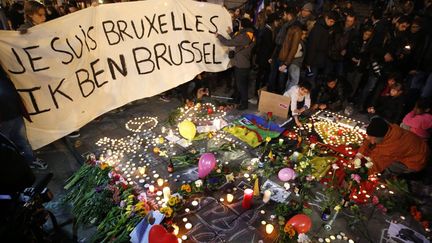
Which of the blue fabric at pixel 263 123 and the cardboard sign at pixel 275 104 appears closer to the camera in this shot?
the blue fabric at pixel 263 123

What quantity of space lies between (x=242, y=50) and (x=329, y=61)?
86.0 inches

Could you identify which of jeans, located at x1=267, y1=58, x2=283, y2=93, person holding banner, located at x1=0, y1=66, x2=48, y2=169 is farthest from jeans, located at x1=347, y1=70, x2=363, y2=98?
person holding banner, located at x1=0, y1=66, x2=48, y2=169

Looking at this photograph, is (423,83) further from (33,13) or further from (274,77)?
(33,13)

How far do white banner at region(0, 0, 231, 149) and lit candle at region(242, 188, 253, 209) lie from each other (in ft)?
8.73

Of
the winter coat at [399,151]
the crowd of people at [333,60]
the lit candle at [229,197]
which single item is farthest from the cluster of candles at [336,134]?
the lit candle at [229,197]

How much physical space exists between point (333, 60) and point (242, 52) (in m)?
2.22

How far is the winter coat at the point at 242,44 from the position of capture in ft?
17.4

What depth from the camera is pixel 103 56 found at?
4.27 metres

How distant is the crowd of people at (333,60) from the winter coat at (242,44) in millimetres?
19

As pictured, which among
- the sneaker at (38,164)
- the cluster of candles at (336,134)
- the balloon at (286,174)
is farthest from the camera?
the cluster of candles at (336,134)

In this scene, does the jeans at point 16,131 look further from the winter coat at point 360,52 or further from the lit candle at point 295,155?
the winter coat at point 360,52

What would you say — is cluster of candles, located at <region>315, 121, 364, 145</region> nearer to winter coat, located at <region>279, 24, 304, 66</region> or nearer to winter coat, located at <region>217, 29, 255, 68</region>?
winter coat, located at <region>279, 24, 304, 66</region>

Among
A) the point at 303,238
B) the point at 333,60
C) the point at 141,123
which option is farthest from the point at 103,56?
the point at 333,60

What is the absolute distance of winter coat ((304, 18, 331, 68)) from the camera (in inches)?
224
